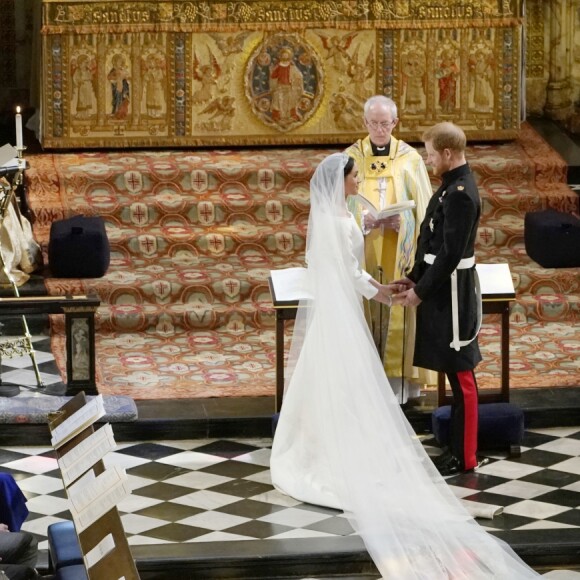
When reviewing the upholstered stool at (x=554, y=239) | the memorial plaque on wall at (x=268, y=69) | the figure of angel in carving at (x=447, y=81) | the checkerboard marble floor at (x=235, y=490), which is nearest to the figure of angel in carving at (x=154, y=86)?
the memorial plaque on wall at (x=268, y=69)

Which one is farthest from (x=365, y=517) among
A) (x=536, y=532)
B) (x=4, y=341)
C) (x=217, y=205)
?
(x=217, y=205)

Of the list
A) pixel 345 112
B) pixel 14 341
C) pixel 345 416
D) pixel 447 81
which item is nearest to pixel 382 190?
pixel 345 416

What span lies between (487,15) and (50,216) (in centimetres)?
422

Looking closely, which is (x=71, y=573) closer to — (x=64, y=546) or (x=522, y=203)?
(x=64, y=546)

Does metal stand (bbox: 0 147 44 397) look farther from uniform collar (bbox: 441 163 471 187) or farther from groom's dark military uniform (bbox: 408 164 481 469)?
uniform collar (bbox: 441 163 471 187)

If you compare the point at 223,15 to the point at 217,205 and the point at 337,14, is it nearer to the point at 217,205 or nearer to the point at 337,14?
the point at 337,14

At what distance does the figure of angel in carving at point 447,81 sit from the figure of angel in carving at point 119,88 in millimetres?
2691

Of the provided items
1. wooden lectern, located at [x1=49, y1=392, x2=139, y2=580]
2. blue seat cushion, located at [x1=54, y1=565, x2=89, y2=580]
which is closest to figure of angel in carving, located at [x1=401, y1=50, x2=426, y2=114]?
blue seat cushion, located at [x1=54, y1=565, x2=89, y2=580]

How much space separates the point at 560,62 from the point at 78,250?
574cm

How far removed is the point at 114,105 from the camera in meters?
13.8

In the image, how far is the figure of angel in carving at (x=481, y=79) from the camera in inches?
556

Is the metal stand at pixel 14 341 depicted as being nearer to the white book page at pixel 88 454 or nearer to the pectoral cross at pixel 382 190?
the pectoral cross at pixel 382 190

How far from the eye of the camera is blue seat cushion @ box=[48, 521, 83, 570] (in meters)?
6.39

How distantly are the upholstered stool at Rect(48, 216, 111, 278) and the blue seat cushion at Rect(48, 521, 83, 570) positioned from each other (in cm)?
532
